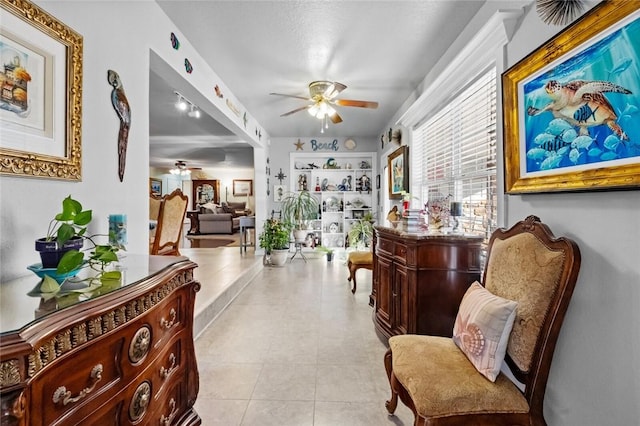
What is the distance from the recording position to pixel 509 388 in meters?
1.22

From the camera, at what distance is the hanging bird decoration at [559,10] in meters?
1.29

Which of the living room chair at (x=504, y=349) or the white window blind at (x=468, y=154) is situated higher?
the white window blind at (x=468, y=154)

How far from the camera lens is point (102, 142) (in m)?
1.61

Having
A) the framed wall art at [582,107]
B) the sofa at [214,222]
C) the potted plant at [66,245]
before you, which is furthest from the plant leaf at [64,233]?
the sofa at [214,222]

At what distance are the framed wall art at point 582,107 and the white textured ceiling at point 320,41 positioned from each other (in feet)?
3.44

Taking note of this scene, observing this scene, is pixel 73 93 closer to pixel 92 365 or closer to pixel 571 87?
pixel 92 365

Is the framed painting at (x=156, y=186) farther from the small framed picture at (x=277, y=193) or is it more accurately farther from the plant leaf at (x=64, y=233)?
the plant leaf at (x=64, y=233)

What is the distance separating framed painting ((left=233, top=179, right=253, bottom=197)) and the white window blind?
9984 millimetres

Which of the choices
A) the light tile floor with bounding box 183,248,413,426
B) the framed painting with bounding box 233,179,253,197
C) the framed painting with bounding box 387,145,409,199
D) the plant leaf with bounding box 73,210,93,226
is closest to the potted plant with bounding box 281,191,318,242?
the framed painting with bounding box 387,145,409,199

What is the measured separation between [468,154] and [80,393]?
8.99 ft

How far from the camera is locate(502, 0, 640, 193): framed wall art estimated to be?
105 centimetres

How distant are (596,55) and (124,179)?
2.39 metres

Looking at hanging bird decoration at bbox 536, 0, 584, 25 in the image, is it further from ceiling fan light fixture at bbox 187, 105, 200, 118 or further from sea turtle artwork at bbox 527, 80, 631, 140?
ceiling fan light fixture at bbox 187, 105, 200, 118

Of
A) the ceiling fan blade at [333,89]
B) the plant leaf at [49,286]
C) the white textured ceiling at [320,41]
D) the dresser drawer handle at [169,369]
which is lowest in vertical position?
the dresser drawer handle at [169,369]
